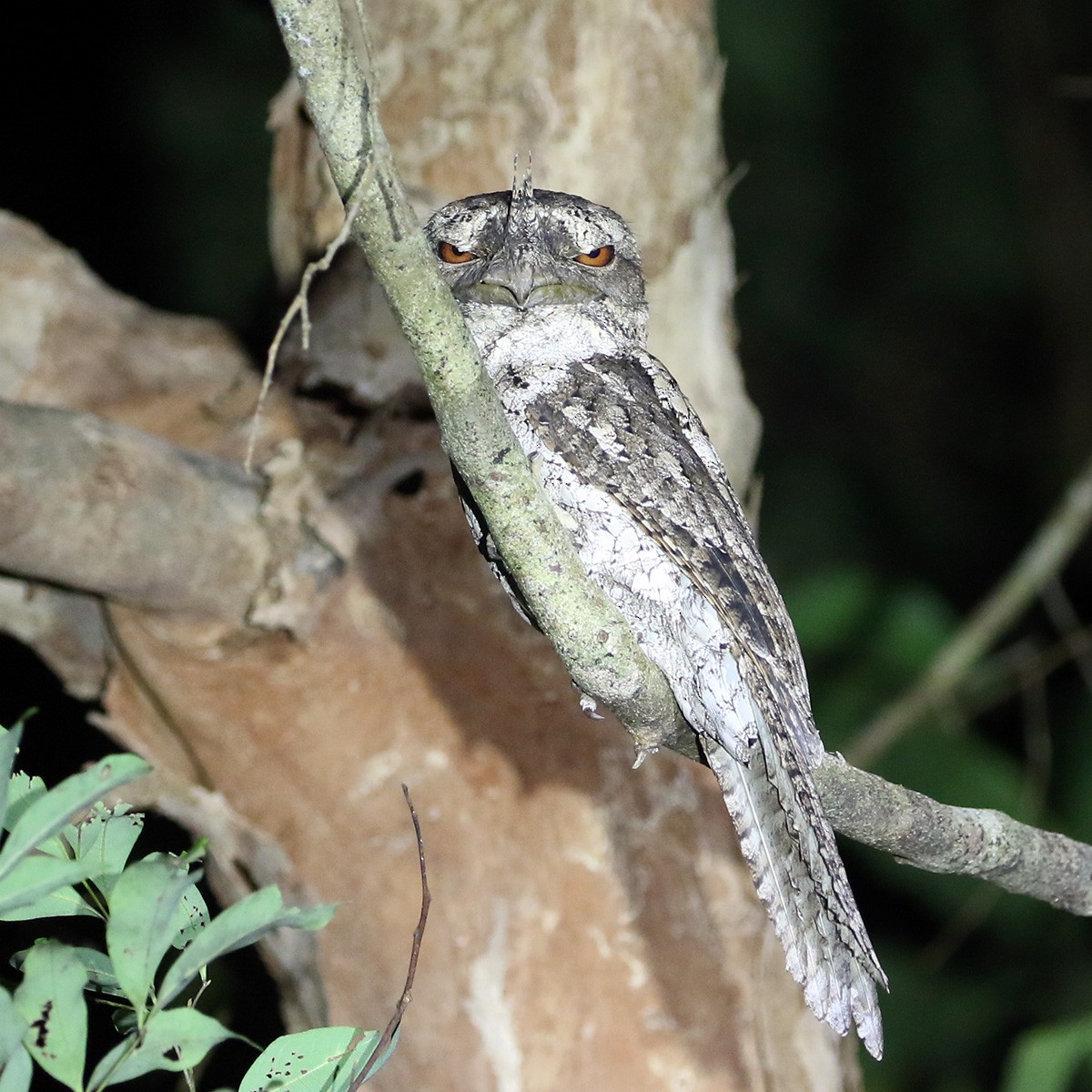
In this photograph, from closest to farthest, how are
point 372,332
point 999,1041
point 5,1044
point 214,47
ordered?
1. point 5,1044
2. point 372,332
3. point 999,1041
4. point 214,47

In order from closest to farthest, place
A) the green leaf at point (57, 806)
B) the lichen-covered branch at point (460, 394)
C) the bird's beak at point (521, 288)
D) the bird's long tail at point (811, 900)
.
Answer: the green leaf at point (57, 806), the lichen-covered branch at point (460, 394), the bird's long tail at point (811, 900), the bird's beak at point (521, 288)

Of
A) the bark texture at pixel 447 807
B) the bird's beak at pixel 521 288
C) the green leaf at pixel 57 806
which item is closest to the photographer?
the green leaf at pixel 57 806

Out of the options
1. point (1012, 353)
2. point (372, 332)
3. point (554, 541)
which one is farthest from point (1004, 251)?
point (554, 541)

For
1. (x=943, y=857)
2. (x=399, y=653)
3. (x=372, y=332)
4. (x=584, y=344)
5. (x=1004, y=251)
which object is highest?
(x=584, y=344)

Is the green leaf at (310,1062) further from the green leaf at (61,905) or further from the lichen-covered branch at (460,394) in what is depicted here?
Result: the lichen-covered branch at (460,394)

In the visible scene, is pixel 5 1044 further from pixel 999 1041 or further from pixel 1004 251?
pixel 1004 251

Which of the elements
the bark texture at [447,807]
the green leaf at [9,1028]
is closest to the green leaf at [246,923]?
the green leaf at [9,1028]

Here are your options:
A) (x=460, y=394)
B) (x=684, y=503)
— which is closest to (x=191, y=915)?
(x=460, y=394)

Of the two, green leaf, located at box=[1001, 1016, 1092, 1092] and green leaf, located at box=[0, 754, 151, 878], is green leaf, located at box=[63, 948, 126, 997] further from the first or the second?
green leaf, located at box=[1001, 1016, 1092, 1092]
